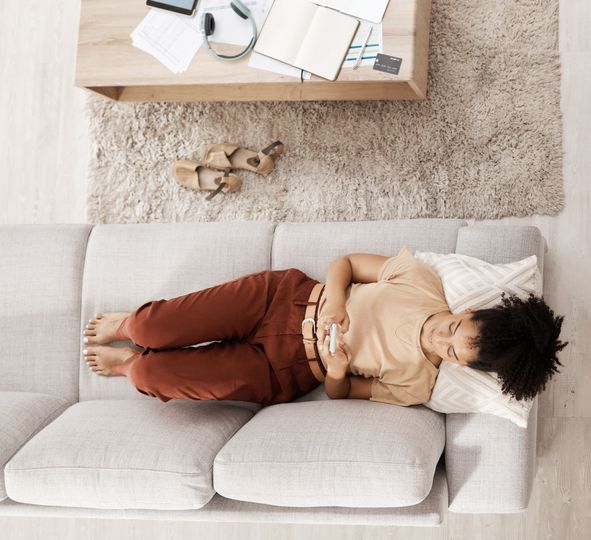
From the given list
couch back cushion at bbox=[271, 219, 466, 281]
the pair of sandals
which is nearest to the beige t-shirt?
couch back cushion at bbox=[271, 219, 466, 281]

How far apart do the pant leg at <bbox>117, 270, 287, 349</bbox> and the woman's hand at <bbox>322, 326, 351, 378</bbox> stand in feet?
0.97

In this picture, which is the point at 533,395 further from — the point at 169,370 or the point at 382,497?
the point at 169,370

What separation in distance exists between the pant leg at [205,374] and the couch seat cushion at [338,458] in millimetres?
175

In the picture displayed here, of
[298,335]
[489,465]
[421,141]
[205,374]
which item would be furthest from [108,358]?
[421,141]

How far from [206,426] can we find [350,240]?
73cm

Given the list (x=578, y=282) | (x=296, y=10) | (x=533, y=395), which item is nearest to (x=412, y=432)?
(x=533, y=395)

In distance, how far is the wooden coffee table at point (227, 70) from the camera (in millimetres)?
2201

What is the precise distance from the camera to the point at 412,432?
1.83m

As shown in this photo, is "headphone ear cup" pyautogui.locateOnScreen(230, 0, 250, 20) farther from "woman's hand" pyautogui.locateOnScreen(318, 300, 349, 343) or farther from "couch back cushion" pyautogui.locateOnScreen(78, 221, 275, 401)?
"woman's hand" pyautogui.locateOnScreen(318, 300, 349, 343)

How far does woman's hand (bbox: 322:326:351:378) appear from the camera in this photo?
1969 mm

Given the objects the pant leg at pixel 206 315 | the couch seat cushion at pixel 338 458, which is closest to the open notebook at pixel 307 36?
the pant leg at pixel 206 315

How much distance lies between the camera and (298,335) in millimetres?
2154

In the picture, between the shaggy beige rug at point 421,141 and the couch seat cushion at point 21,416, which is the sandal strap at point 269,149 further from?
the couch seat cushion at point 21,416

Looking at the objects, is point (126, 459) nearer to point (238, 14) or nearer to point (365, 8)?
point (238, 14)
